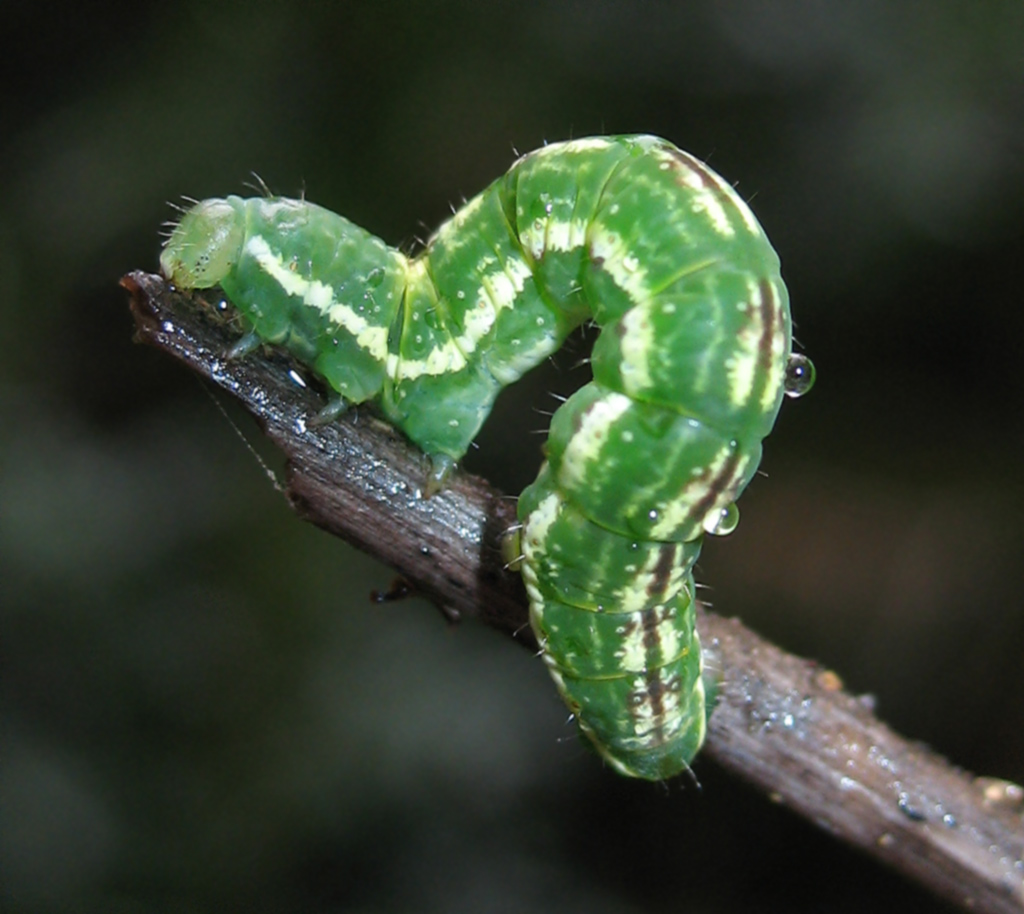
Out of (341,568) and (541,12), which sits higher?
(541,12)

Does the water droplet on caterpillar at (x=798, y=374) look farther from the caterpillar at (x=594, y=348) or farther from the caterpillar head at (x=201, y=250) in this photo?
the caterpillar head at (x=201, y=250)

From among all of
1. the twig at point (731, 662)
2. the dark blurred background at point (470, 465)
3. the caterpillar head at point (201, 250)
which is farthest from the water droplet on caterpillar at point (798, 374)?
the dark blurred background at point (470, 465)

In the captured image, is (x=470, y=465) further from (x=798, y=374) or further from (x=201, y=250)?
(x=798, y=374)

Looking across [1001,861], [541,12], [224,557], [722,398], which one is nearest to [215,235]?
[722,398]

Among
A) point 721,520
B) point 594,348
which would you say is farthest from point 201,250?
point 721,520

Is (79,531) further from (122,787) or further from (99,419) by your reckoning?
(122,787)
